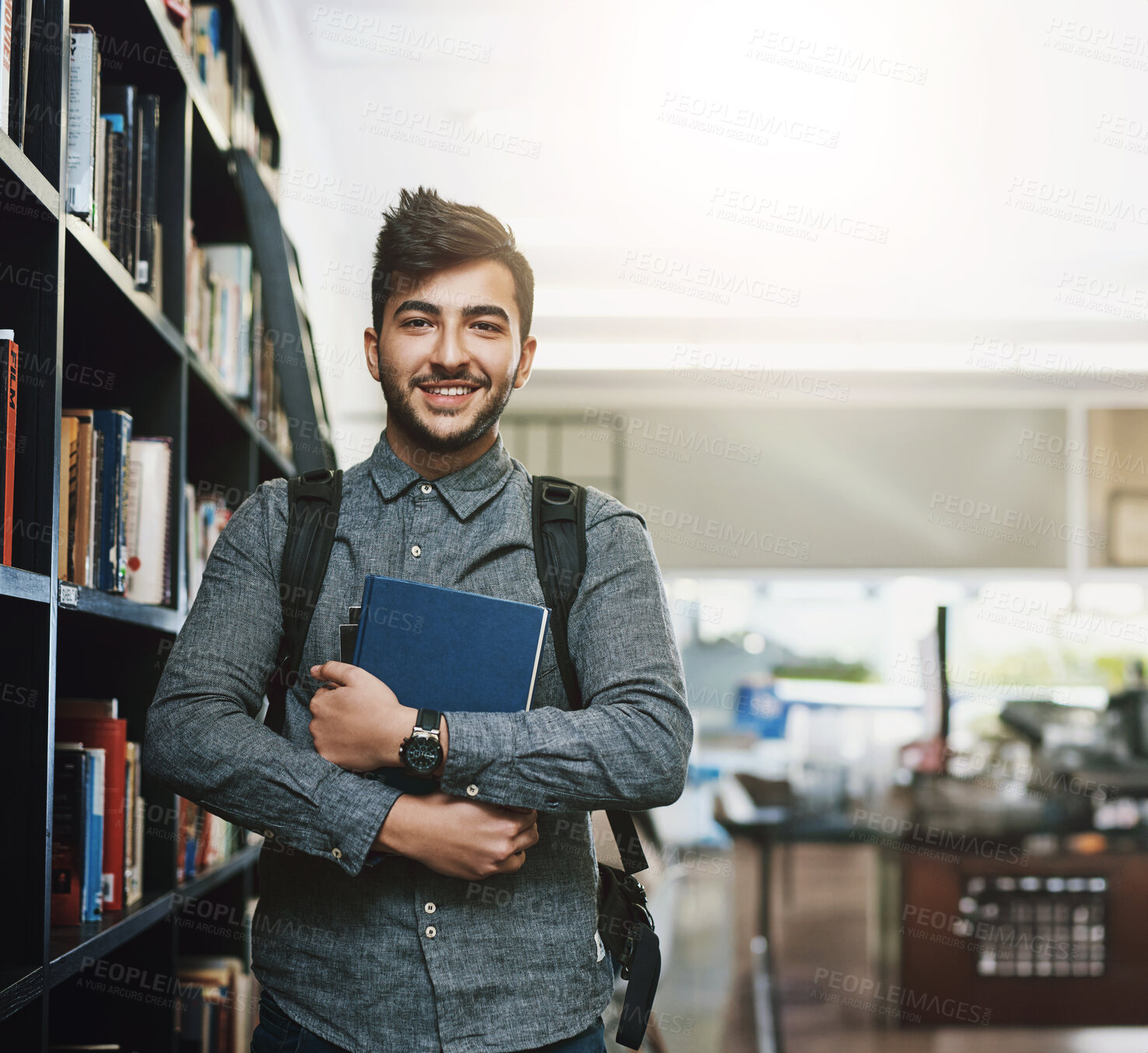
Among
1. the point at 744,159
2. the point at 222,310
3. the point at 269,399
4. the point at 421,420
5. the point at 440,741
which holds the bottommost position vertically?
the point at 440,741

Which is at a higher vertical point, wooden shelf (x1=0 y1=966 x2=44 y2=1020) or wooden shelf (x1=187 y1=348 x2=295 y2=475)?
wooden shelf (x1=187 y1=348 x2=295 y2=475)

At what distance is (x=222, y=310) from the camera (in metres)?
2.23

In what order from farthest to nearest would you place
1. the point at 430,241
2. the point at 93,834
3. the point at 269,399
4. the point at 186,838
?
the point at 269,399, the point at 186,838, the point at 93,834, the point at 430,241

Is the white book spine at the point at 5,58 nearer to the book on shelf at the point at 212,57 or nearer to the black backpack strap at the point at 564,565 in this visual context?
the black backpack strap at the point at 564,565

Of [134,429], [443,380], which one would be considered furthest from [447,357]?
[134,429]

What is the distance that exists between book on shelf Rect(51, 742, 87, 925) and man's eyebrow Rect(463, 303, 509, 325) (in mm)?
820

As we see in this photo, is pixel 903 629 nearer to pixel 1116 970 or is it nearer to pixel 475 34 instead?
pixel 1116 970

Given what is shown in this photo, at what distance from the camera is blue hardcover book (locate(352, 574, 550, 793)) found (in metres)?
1.13

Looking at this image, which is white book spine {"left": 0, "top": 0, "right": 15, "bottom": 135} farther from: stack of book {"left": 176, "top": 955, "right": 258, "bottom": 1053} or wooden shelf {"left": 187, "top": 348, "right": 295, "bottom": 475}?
stack of book {"left": 176, "top": 955, "right": 258, "bottom": 1053}

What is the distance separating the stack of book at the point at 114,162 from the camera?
1424 mm

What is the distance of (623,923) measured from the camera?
1.29 meters

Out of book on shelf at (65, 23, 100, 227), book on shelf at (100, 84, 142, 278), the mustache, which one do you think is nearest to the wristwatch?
the mustache

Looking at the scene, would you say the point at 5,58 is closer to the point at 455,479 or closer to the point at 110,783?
the point at 455,479

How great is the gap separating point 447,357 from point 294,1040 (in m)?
0.75
